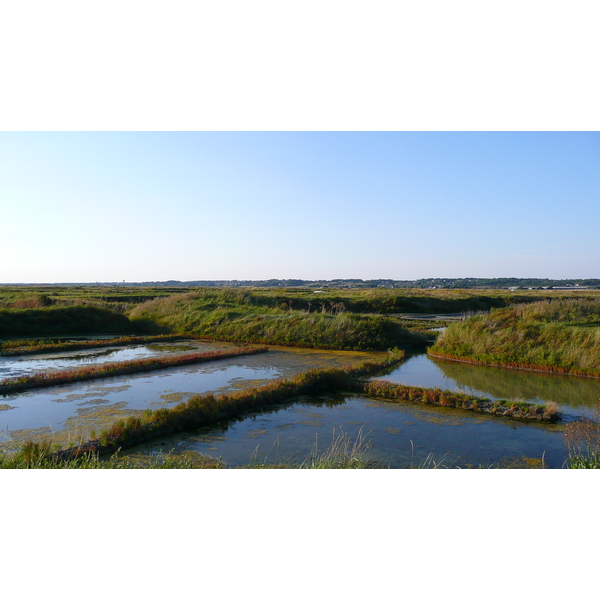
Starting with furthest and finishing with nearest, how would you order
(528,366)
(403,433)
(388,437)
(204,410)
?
1. (528,366)
2. (204,410)
3. (403,433)
4. (388,437)

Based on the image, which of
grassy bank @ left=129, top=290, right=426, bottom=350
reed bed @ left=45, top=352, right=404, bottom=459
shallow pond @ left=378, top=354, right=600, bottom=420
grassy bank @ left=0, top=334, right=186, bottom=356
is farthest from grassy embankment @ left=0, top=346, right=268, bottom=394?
shallow pond @ left=378, top=354, right=600, bottom=420

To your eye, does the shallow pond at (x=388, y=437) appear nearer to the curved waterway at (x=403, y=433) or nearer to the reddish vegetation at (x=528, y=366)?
the curved waterway at (x=403, y=433)

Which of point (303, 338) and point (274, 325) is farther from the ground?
point (274, 325)

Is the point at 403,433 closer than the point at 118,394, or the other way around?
the point at 403,433

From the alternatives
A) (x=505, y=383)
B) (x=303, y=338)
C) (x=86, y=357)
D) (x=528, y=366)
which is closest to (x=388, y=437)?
(x=505, y=383)

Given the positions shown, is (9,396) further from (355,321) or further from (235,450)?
(355,321)

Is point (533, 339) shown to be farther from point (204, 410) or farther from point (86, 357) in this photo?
point (86, 357)

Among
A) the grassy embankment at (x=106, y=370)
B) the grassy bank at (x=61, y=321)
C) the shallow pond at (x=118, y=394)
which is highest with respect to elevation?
the grassy bank at (x=61, y=321)

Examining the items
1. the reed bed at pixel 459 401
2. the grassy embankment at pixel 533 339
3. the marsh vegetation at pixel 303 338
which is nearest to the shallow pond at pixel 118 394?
the marsh vegetation at pixel 303 338
